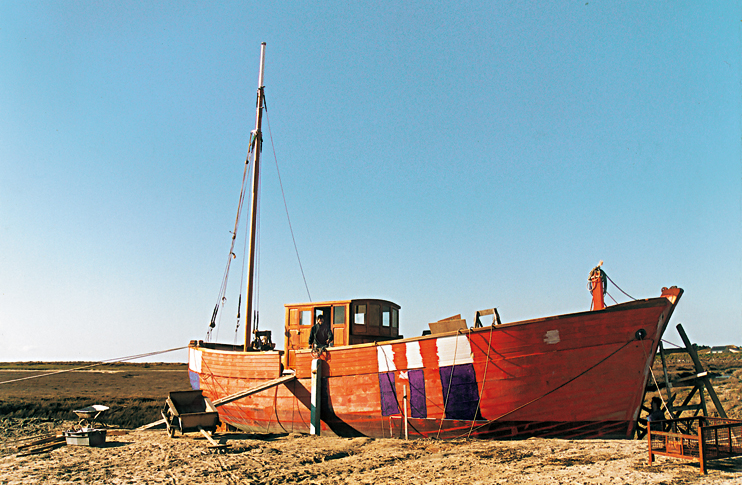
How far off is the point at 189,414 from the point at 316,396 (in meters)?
3.89

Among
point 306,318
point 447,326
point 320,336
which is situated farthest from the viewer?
point 306,318

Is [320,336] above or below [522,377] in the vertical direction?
above

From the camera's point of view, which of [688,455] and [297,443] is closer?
[688,455]

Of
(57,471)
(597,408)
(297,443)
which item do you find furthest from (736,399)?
(57,471)

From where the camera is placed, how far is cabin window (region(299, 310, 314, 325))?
645 inches

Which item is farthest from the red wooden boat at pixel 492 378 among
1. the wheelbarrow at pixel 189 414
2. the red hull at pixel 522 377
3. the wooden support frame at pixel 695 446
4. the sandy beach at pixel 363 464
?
the wooden support frame at pixel 695 446

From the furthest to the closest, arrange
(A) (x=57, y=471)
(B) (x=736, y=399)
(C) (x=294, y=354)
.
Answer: (B) (x=736, y=399) < (C) (x=294, y=354) < (A) (x=57, y=471)

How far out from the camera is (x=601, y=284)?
1289 cm

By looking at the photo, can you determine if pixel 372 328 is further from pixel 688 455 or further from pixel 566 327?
pixel 688 455

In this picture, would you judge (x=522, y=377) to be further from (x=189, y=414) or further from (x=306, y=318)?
(x=189, y=414)

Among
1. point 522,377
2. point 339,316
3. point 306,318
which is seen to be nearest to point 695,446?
point 522,377

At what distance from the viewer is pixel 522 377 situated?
482 inches

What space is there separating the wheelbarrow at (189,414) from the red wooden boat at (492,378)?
1.17 metres

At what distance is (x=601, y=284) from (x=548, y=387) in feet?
10.5
